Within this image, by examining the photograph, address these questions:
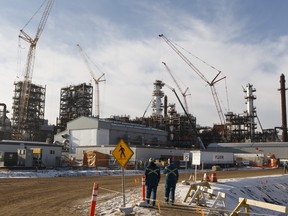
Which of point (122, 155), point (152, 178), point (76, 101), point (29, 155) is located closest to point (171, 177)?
point (152, 178)

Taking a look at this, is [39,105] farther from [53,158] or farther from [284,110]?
[284,110]

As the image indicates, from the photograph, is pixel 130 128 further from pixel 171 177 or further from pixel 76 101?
pixel 171 177

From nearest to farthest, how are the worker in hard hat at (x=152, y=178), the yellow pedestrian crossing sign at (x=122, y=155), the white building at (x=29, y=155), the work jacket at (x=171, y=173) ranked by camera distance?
the yellow pedestrian crossing sign at (x=122, y=155) < the worker in hard hat at (x=152, y=178) < the work jacket at (x=171, y=173) < the white building at (x=29, y=155)

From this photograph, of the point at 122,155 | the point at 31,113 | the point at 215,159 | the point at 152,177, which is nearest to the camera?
the point at 122,155

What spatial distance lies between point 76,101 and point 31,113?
42.9ft

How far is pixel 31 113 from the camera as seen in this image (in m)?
107

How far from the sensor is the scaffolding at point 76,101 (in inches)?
4257

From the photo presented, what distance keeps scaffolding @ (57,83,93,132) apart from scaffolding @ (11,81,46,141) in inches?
236

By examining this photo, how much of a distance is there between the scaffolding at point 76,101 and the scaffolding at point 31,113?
5.99m

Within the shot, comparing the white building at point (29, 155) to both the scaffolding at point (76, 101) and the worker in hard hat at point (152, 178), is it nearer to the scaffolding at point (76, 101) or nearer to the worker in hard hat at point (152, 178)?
the worker in hard hat at point (152, 178)

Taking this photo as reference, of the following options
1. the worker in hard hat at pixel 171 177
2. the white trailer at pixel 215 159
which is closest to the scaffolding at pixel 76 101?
the white trailer at pixel 215 159

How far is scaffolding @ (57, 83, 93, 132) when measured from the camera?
355 ft

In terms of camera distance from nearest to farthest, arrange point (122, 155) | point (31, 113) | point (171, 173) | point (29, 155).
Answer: point (122, 155) → point (171, 173) → point (29, 155) → point (31, 113)

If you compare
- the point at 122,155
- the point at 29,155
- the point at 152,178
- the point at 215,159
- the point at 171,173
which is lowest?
the point at 152,178
